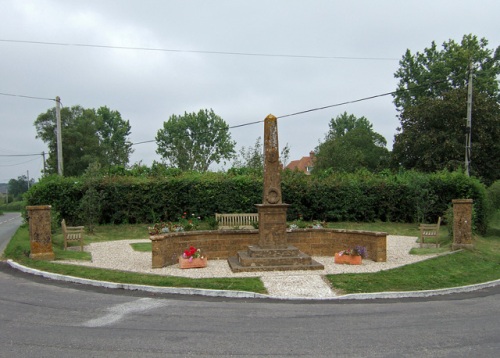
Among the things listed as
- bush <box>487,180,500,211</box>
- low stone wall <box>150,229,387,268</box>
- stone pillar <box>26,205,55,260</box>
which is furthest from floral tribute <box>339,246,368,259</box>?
bush <box>487,180,500,211</box>

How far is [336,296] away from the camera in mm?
8398

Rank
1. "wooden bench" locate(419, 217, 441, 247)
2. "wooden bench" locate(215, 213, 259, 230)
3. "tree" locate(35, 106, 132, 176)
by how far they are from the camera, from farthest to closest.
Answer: "tree" locate(35, 106, 132, 176) → "wooden bench" locate(215, 213, 259, 230) → "wooden bench" locate(419, 217, 441, 247)

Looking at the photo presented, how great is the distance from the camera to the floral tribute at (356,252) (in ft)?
38.3

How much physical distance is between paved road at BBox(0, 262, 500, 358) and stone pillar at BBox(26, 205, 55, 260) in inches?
126

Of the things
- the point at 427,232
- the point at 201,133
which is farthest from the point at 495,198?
the point at 201,133

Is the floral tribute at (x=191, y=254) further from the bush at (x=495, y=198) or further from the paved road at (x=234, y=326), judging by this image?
the bush at (x=495, y=198)

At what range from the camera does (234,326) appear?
6281 millimetres

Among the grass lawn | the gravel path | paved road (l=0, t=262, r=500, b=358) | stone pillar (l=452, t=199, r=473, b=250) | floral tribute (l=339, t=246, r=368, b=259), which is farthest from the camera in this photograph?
stone pillar (l=452, t=199, r=473, b=250)

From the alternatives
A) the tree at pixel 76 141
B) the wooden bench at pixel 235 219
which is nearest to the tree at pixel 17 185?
the tree at pixel 76 141

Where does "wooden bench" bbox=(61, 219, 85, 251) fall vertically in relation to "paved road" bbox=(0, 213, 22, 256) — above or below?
above

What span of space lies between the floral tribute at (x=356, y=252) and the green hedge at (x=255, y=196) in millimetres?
8563

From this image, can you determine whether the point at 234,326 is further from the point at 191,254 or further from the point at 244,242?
the point at 244,242

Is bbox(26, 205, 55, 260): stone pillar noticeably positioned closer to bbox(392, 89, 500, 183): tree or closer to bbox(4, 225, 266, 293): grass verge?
bbox(4, 225, 266, 293): grass verge

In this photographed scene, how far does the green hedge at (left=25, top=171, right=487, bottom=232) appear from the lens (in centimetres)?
2039
